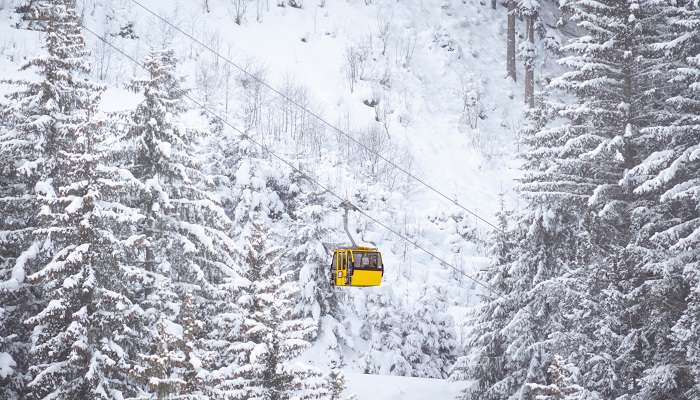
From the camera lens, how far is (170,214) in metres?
23.0

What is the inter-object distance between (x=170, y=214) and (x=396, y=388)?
12850 millimetres

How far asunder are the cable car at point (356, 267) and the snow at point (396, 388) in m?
8.44

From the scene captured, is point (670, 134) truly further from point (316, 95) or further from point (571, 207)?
point (316, 95)

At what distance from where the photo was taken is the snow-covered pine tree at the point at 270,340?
18.2m

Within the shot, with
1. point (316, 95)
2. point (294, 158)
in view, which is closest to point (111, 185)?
point (294, 158)

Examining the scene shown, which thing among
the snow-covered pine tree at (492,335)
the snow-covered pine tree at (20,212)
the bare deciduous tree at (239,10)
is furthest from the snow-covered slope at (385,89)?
the snow-covered pine tree at (20,212)

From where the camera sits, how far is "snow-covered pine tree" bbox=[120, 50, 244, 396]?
71.9 feet

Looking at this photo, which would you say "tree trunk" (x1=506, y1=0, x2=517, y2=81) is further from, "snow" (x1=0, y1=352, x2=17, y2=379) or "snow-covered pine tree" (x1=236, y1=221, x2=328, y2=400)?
"snow" (x1=0, y1=352, x2=17, y2=379)

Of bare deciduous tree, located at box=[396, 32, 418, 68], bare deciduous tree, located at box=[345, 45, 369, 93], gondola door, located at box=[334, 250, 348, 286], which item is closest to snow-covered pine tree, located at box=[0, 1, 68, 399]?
gondola door, located at box=[334, 250, 348, 286]

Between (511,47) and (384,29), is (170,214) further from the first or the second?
(511,47)

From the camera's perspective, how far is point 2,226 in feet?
64.9

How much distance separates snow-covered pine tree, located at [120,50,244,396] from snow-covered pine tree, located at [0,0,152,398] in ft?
6.72

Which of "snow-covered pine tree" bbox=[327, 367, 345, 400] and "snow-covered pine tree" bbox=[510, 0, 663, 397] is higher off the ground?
"snow-covered pine tree" bbox=[510, 0, 663, 397]

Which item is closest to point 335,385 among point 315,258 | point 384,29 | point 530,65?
point 315,258
